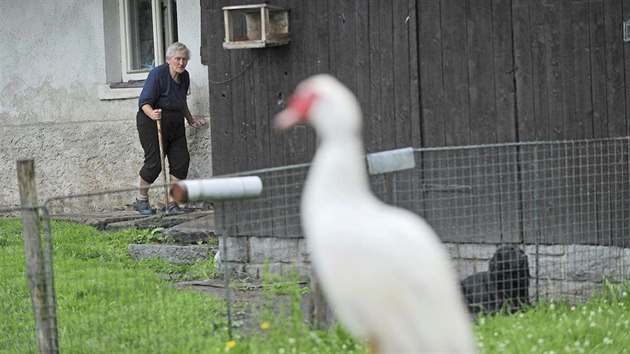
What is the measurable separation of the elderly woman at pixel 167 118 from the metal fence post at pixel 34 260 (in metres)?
6.87

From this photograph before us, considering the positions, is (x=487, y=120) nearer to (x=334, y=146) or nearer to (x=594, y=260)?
(x=594, y=260)

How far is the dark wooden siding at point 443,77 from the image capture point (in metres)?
9.87

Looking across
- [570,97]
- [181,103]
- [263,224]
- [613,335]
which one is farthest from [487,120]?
[181,103]

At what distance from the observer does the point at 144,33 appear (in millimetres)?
16250

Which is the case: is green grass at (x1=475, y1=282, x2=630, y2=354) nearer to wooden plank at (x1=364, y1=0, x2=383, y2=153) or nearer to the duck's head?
the duck's head

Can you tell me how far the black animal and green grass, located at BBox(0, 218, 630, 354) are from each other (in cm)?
23

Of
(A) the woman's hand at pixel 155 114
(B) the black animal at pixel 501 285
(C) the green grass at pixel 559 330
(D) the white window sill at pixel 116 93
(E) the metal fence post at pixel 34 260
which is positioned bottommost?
(C) the green grass at pixel 559 330

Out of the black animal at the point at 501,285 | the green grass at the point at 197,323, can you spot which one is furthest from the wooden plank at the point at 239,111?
the black animal at the point at 501,285

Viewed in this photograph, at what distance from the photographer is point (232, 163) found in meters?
11.8

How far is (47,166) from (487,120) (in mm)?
7898

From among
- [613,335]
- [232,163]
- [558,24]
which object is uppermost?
[558,24]

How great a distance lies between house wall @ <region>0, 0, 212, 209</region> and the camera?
1593cm

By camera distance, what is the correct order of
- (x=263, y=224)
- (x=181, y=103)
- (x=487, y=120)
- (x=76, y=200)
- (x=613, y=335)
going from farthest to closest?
(x=76, y=200) < (x=181, y=103) < (x=263, y=224) < (x=487, y=120) < (x=613, y=335)

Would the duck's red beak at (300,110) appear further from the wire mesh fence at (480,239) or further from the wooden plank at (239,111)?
the wooden plank at (239,111)
